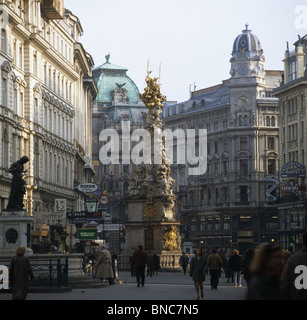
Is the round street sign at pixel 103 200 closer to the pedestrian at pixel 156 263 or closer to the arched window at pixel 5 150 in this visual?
the pedestrian at pixel 156 263

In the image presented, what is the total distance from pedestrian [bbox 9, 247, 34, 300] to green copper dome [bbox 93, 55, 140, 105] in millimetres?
158285

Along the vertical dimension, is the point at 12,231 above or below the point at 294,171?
below

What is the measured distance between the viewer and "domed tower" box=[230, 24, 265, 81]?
13800cm

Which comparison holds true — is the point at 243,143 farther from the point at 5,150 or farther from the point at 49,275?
the point at 49,275

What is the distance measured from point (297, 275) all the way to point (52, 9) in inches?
2437

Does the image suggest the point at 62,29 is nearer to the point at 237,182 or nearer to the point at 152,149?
the point at 152,149

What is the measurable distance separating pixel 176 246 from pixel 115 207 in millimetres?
107679

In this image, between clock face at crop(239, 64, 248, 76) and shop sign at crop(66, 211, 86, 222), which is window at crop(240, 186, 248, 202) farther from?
shop sign at crop(66, 211, 86, 222)

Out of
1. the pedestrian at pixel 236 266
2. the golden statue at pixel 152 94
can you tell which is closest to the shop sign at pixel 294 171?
the golden statue at pixel 152 94

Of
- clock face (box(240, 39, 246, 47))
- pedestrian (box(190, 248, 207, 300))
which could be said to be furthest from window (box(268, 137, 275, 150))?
pedestrian (box(190, 248, 207, 300))

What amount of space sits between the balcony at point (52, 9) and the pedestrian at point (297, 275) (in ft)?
199

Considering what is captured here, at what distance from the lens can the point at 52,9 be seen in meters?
74.6

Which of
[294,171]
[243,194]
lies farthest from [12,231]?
[243,194]

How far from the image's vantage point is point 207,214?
141 metres
